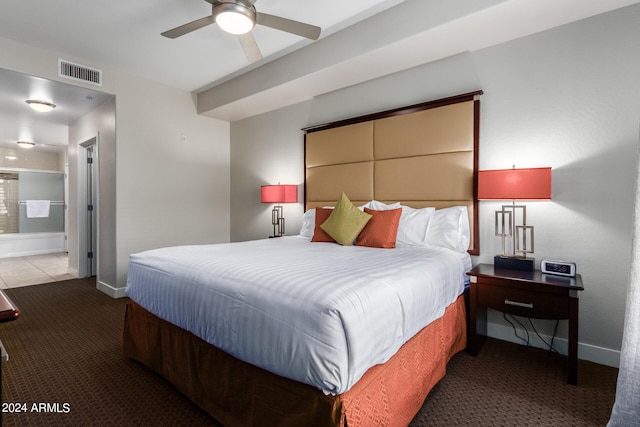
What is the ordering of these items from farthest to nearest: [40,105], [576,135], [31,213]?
[31,213] → [40,105] → [576,135]

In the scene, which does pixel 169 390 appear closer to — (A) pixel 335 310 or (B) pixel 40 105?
(A) pixel 335 310

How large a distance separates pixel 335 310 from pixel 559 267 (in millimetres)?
2043

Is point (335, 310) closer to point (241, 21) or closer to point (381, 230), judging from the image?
point (381, 230)

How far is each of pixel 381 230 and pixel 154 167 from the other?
11.1 feet

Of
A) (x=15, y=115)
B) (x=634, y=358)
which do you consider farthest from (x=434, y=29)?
(x=15, y=115)

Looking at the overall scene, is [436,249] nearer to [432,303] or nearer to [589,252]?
[432,303]

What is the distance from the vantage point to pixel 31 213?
302 inches

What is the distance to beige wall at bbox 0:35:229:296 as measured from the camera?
13.7 ft

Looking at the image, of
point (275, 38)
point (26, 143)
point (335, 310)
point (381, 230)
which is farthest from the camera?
point (26, 143)

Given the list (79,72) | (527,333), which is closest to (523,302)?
(527,333)

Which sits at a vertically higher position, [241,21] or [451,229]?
[241,21]

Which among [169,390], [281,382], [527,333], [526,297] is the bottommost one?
[169,390]

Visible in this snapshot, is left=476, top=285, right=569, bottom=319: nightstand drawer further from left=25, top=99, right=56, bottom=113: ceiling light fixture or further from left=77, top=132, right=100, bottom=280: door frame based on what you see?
left=25, top=99, right=56, bottom=113: ceiling light fixture

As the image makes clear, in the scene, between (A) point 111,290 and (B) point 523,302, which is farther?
(A) point 111,290
